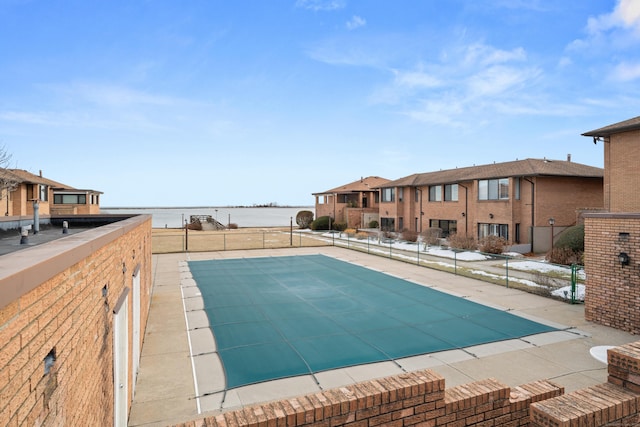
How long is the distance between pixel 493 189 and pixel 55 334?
31.5 metres

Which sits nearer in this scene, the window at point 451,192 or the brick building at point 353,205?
the window at point 451,192

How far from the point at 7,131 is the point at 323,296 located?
30112mm

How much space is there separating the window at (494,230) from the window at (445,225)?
2915mm

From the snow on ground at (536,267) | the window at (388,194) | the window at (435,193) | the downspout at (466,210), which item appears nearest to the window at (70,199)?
the window at (388,194)

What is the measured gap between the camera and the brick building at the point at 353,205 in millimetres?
50553

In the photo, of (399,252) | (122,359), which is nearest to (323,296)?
(122,359)

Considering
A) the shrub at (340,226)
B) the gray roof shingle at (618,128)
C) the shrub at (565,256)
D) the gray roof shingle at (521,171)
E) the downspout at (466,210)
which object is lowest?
the shrub at (565,256)

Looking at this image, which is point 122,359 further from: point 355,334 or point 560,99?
point 560,99

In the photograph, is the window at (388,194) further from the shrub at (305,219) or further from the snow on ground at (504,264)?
the shrub at (305,219)

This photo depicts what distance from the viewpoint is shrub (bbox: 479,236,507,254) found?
82.8ft

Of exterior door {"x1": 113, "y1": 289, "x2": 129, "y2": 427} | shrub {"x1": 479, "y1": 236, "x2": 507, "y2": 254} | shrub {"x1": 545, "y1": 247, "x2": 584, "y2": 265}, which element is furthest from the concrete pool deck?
shrub {"x1": 479, "y1": 236, "x2": 507, "y2": 254}

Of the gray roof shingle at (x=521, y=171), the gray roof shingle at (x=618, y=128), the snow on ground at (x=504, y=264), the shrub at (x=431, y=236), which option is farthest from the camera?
the shrub at (x=431, y=236)

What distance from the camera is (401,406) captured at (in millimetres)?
4203

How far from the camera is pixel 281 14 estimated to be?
20859 mm
